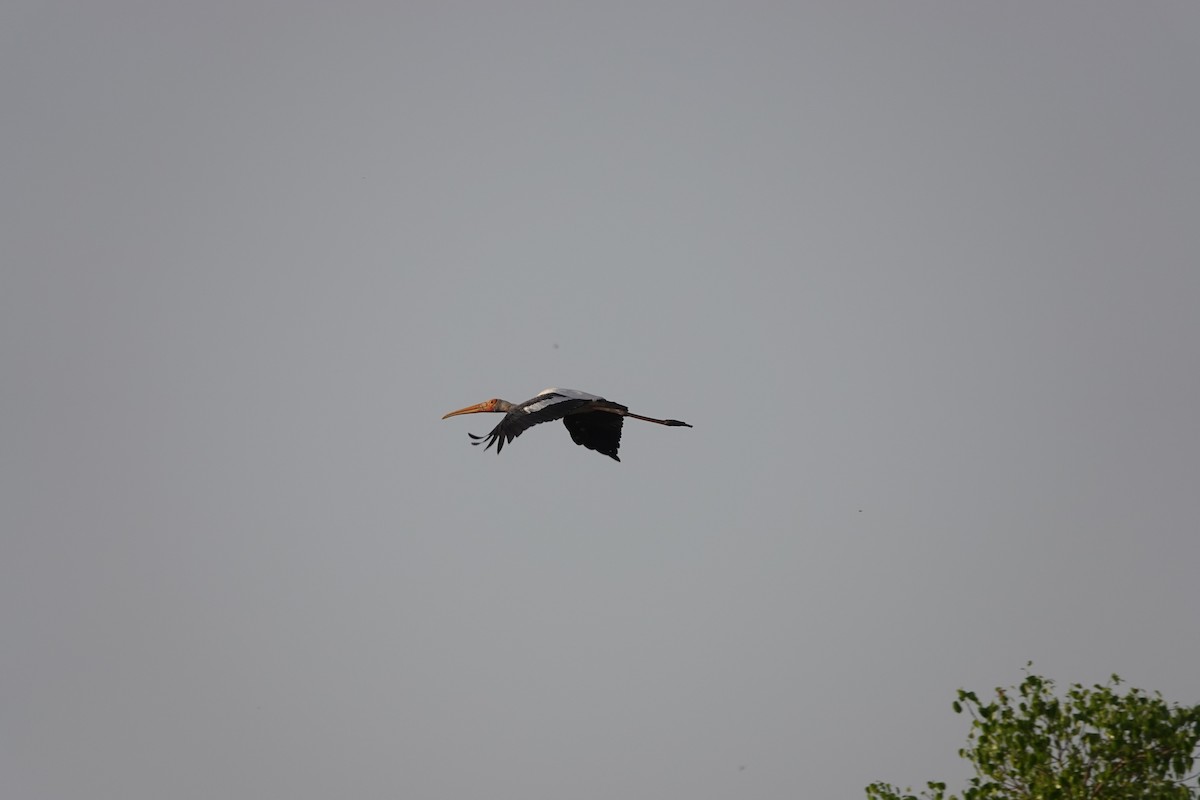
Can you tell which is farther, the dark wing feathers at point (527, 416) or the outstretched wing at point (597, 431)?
the outstretched wing at point (597, 431)

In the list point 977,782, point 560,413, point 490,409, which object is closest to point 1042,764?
point 977,782

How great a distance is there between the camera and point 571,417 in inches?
1268

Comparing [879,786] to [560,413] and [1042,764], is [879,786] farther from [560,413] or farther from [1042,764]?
[560,413]

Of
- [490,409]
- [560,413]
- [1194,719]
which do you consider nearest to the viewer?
[1194,719]

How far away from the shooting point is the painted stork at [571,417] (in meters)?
26.8

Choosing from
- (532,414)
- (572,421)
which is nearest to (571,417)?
(572,421)

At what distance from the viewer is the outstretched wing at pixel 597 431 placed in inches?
1259

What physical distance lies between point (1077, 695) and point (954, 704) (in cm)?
186

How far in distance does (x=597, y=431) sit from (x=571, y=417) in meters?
0.58

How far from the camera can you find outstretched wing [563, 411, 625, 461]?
105ft

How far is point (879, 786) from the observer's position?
25609 millimetres

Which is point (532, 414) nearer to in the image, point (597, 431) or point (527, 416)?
point (527, 416)

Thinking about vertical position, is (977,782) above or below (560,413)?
below

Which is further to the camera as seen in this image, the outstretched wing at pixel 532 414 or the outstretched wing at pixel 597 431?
the outstretched wing at pixel 597 431
